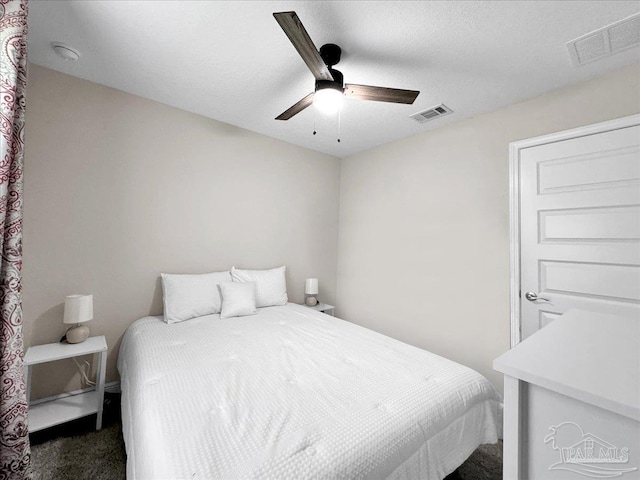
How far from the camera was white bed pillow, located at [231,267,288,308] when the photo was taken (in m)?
2.87

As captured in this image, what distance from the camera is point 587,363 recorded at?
0.53 meters

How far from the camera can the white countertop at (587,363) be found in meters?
0.43

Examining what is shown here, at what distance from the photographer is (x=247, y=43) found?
1.74 m

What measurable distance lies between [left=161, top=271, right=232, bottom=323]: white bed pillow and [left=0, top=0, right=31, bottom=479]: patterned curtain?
1.09 meters

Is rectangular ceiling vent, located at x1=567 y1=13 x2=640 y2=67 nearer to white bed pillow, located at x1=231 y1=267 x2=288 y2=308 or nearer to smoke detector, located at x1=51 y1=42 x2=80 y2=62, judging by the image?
white bed pillow, located at x1=231 y1=267 x2=288 y2=308

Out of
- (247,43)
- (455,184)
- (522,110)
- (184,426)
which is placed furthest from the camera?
(455,184)

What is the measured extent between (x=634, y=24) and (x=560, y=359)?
2066 mm

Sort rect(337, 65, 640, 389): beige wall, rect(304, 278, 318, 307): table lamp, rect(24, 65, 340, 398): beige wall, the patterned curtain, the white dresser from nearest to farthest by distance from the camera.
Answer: the white dresser, the patterned curtain, rect(24, 65, 340, 398): beige wall, rect(337, 65, 640, 389): beige wall, rect(304, 278, 318, 307): table lamp

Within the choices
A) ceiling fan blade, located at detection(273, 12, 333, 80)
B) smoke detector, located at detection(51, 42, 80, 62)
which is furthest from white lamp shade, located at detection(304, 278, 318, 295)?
smoke detector, located at detection(51, 42, 80, 62)

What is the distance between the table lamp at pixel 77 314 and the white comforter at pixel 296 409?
338 mm

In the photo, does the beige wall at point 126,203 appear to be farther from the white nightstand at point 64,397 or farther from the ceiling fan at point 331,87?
the ceiling fan at point 331,87

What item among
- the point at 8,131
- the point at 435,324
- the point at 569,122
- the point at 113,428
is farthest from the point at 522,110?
the point at 113,428

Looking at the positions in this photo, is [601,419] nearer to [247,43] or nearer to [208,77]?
[247,43]

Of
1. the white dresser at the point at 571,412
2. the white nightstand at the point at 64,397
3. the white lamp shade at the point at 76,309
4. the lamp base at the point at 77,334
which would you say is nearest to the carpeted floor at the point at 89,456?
the white nightstand at the point at 64,397
